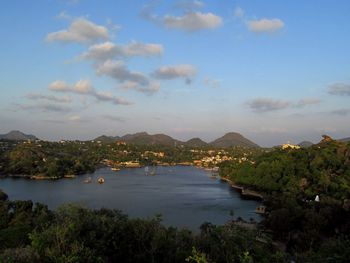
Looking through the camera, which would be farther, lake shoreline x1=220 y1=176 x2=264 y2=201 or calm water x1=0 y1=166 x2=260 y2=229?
lake shoreline x1=220 y1=176 x2=264 y2=201

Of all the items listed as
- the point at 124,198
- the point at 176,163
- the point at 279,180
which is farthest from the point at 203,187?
the point at 176,163

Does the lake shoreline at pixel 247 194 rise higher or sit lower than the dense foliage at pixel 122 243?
lower

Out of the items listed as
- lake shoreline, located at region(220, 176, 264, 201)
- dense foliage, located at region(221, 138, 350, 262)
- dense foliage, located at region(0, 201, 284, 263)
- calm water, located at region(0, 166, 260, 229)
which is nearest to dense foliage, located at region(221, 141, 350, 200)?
dense foliage, located at region(221, 138, 350, 262)

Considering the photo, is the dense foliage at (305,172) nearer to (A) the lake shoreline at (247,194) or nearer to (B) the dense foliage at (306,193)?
(B) the dense foliage at (306,193)

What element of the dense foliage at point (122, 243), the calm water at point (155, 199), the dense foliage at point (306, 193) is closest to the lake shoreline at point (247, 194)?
the dense foliage at point (306, 193)

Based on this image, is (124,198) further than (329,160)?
No

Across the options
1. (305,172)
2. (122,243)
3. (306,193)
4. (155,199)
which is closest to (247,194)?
(305,172)

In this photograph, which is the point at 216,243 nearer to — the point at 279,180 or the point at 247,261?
the point at 247,261

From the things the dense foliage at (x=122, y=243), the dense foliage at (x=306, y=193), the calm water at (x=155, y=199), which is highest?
the dense foliage at (x=122, y=243)

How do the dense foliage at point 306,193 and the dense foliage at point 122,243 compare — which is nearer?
the dense foliage at point 122,243

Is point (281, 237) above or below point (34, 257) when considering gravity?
below

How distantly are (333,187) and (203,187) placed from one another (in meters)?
13.1

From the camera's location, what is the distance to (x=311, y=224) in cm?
1562

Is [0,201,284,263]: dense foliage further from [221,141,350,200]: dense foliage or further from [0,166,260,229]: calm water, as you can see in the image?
[221,141,350,200]: dense foliage
